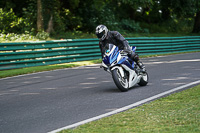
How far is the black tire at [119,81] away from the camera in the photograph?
8.27 meters

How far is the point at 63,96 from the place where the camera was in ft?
27.8

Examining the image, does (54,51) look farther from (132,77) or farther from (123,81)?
(123,81)

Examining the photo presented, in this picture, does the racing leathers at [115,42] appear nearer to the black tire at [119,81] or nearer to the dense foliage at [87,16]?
the black tire at [119,81]

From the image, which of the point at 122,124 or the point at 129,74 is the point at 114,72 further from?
the point at 122,124

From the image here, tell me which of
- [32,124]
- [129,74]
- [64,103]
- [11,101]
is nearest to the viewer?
[32,124]

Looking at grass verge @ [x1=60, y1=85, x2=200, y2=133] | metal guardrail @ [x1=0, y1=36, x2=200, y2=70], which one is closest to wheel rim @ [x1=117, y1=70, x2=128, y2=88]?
grass verge @ [x1=60, y1=85, x2=200, y2=133]

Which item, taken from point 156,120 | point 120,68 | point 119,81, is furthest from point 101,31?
point 156,120

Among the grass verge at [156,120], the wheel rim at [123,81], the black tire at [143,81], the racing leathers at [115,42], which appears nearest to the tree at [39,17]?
the black tire at [143,81]

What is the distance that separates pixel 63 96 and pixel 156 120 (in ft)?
11.4

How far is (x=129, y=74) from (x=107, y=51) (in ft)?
3.02

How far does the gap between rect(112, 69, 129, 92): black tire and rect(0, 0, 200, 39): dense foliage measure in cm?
1538

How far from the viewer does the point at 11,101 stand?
818 cm

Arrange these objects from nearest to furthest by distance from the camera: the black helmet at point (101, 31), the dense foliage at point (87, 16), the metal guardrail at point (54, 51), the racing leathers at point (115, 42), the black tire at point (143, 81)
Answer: the black helmet at point (101, 31)
the racing leathers at point (115, 42)
the black tire at point (143, 81)
the metal guardrail at point (54, 51)
the dense foliage at point (87, 16)

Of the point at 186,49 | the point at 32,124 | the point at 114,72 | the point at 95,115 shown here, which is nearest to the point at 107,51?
the point at 114,72
